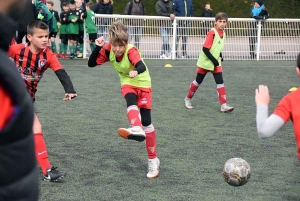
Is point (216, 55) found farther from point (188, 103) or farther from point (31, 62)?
point (31, 62)

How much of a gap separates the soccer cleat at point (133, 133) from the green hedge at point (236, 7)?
19.2m

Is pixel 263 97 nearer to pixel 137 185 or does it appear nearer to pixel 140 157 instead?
pixel 137 185

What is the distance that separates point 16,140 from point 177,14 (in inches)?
643

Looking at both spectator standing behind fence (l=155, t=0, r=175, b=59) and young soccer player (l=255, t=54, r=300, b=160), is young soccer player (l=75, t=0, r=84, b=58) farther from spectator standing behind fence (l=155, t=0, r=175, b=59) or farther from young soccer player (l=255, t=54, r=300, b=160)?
young soccer player (l=255, t=54, r=300, b=160)

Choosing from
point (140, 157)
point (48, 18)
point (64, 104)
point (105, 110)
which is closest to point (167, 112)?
point (105, 110)

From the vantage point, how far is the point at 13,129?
2225 millimetres

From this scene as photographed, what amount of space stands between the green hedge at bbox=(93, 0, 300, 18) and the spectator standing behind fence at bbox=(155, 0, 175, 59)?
7415 mm

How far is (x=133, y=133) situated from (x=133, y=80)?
2.52 ft

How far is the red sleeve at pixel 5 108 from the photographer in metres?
2.16

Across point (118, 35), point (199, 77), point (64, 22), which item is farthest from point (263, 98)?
point (64, 22)

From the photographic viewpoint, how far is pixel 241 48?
717 inches

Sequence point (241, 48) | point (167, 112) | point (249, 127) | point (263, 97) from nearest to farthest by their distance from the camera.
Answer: point (263, 97) < point (249, 127) < point (167, 112) < point (241, 48)

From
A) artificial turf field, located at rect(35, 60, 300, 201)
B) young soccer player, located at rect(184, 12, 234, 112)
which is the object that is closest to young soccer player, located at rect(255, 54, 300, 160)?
artificial turf field, located at rect(35, 60, 300, 201)

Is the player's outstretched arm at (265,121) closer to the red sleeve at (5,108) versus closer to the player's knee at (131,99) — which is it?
the red sleeve at (5,108)
